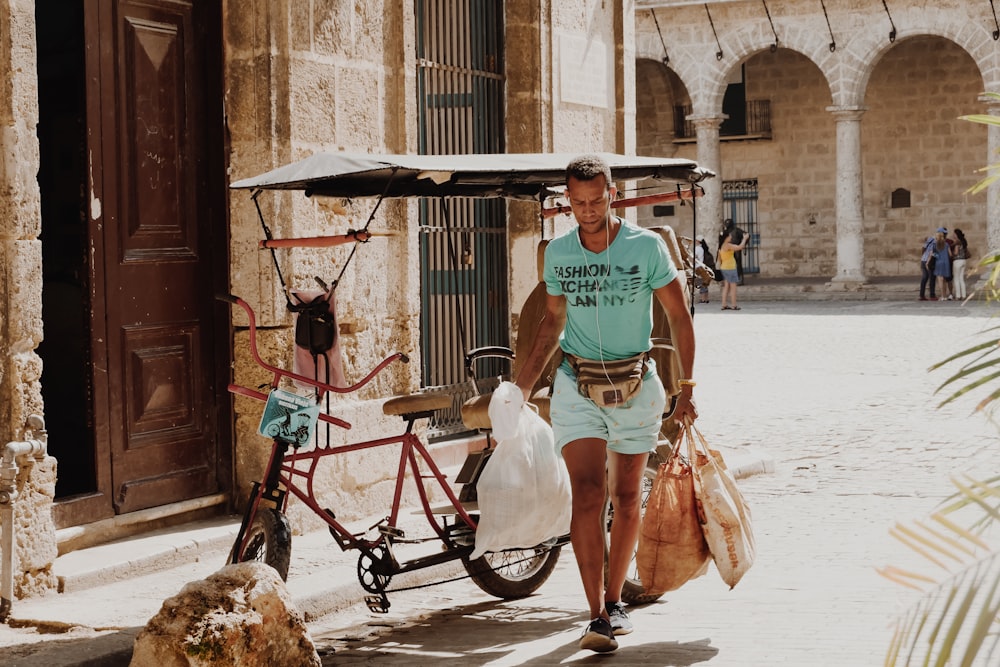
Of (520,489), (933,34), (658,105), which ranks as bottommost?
(520,489)

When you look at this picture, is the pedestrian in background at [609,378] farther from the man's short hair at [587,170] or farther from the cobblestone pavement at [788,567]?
the cobblestone pavement at [788,567]

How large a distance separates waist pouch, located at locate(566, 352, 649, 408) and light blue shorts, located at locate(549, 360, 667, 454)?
34mm

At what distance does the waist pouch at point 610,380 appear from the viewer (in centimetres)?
520

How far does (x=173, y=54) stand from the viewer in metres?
7.23

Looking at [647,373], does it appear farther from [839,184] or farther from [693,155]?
[693,155]

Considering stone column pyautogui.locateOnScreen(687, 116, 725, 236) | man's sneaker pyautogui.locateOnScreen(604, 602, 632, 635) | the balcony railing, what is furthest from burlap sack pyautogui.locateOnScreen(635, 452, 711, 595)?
the balcony railing

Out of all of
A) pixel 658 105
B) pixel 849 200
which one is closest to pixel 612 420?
pixel 849 200

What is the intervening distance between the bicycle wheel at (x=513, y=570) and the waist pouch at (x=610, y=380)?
0.92 metres

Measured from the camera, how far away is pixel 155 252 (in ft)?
23.2

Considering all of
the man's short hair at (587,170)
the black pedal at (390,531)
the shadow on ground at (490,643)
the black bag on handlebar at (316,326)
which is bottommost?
the shadow on ground at (490,643)

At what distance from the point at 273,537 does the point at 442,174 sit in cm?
164

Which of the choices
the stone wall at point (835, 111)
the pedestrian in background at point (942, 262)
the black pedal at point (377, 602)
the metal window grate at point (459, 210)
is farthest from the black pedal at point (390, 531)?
the stone wall at point (835, 111)

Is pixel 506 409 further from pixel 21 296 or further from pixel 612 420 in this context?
pixel 21 296

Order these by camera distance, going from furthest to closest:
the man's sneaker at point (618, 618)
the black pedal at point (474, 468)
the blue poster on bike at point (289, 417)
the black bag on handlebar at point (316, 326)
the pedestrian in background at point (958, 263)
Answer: the pedestrian in background at point (958, 263)
the black bag on handlebar at point (316, 326)
the black pedal at point (474, 468)
the blue poster on bike at point (289, 417)
the man's sneaker at point (618, 618)
